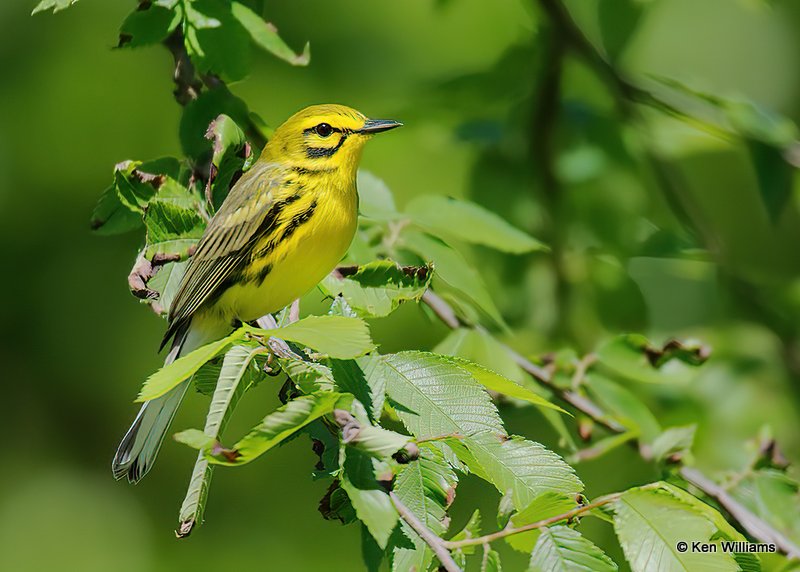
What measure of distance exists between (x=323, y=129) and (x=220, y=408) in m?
1.48

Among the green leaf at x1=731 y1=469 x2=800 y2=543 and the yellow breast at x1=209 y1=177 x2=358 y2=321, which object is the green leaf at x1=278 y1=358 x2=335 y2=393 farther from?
the green leaf at x1=731 y1=469 x2=800 y2=543

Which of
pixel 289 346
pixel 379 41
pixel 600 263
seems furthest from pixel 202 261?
pixel 379 41

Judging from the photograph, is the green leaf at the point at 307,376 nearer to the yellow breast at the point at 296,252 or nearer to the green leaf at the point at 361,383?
the green leaf at the point at 361,383

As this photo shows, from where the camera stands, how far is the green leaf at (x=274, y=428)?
63.2 inches

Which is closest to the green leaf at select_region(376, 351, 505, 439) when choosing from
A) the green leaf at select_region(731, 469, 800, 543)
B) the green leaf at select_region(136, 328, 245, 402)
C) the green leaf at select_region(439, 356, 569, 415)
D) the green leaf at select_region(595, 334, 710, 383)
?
the green leaf at select_region(439, 356, 569, 415)

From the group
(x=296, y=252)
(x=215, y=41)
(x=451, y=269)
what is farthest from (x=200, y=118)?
(x=451, y=269)

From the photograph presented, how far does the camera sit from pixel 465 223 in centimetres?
309

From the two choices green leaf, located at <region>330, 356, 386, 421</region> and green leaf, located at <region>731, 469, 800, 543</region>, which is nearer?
green leaf, located at <region>330, 356, 386, 421</region>

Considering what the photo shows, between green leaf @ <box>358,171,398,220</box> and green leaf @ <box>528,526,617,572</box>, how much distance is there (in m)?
1.43

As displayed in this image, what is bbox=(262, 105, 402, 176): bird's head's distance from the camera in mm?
2988

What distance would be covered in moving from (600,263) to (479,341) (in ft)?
4.27

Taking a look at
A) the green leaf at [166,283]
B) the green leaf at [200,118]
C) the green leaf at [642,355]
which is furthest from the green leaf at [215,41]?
the green leaf at [642,355]

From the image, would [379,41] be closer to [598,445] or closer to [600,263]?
[600,263]

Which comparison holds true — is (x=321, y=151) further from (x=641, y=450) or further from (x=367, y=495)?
(x=367, y=495)
